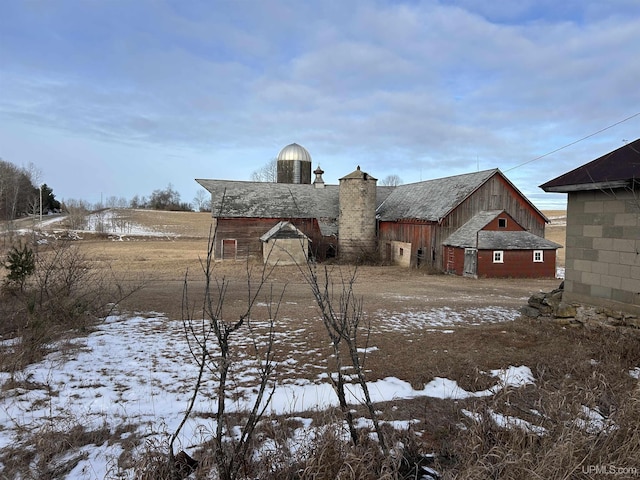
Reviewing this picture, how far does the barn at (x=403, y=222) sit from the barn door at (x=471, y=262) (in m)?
0.06

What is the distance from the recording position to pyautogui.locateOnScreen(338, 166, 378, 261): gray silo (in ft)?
106

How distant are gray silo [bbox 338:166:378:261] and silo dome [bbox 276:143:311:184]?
464 inches

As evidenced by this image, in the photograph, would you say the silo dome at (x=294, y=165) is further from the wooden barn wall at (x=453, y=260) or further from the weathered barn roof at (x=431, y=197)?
the wooden barn wall at (x=453, y=260)

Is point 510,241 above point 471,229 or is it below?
below

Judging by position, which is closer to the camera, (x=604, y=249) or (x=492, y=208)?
(x=604, y=249)

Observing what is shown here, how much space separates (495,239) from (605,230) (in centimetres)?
1660

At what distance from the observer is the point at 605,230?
8992 mm

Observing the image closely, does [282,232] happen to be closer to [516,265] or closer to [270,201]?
[270,201]

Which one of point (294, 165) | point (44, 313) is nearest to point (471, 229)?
point (294, 165)

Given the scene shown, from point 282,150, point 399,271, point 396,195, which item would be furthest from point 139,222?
point 399,271

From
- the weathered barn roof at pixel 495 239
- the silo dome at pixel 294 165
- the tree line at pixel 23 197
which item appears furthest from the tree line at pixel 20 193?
the weathered barn roof at pixel 495 239

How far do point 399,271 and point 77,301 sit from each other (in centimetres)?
2135

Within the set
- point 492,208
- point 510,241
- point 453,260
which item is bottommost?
point 453,260

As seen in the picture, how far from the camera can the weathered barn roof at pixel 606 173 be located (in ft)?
27.4
